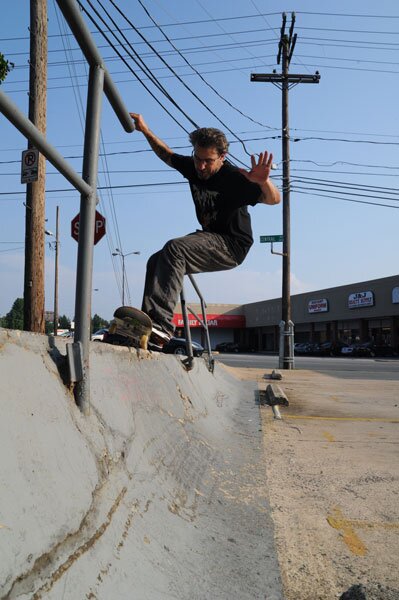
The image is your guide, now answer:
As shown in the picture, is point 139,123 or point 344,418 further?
point 344,418

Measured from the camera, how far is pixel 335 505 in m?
2.53

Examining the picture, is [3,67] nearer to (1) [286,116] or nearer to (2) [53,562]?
(2) [53,562]

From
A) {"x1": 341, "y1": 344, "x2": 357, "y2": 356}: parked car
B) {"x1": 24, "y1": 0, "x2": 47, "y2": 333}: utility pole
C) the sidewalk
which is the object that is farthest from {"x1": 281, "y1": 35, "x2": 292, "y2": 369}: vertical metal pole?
{"x1": 341, "y1": 344, "x2": 357, "y2": 356}: parked car

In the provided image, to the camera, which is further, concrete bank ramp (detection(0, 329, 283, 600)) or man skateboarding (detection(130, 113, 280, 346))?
man skateboarding (detection(130, 113, 280, 346))

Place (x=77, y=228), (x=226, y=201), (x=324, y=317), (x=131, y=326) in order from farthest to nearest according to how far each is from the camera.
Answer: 1. (x=324, y=317)
2. (x=226, y=201)
3. (x=131, y=326)
4. (x=77, y=228)

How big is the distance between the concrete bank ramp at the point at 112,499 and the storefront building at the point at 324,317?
118ft

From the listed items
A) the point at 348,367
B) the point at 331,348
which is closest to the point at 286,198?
the point at 348,367

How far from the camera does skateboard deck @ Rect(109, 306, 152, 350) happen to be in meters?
2.99

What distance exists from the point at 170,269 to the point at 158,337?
43cm

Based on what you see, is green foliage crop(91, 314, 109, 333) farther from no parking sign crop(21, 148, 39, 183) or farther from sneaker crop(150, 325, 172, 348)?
sneaker crop(150, 325, 172, 348)

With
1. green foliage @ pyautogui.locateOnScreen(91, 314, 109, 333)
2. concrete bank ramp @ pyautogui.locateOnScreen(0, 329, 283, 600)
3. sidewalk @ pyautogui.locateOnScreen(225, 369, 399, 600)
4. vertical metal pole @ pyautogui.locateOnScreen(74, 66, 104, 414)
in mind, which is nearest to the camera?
concrete bank ramp @ pyautogui.locateOnScreen(0, 329, 283, 600)

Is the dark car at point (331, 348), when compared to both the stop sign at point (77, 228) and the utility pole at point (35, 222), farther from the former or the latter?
the utility pole at point (35, 222)

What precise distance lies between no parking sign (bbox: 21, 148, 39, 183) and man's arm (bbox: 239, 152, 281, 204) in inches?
207

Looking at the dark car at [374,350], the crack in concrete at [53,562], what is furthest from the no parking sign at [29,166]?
the dark car at [374,350]
